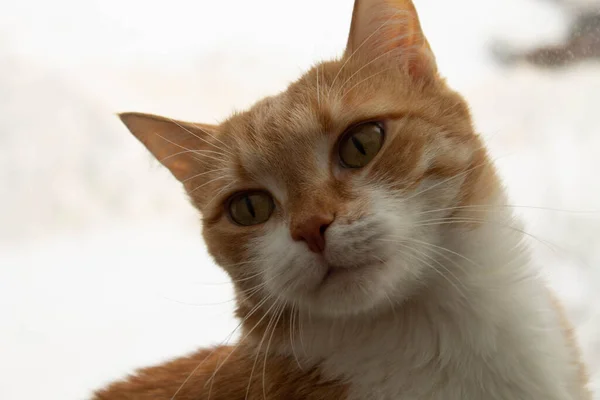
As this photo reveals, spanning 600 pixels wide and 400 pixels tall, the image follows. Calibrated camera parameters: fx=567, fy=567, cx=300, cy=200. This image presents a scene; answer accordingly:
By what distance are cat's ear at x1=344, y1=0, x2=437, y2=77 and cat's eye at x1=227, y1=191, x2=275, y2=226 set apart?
1.36 feet

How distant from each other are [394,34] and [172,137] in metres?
0.64

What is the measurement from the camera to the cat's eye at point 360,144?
3.85 feet

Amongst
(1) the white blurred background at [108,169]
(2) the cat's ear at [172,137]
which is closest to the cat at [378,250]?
(2) the cat's ear at [172,137]

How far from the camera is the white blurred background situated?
194 centimetres

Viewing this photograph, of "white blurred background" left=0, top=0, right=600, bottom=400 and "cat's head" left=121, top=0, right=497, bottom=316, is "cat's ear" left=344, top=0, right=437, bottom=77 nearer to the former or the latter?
"cat's head" left=121, top=0, right=497, bottom=316

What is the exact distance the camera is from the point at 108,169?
2047 mm

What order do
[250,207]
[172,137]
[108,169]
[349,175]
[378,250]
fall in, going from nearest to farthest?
[378,250] → [349,175] → [250,207] → [172,137] → [108,169]

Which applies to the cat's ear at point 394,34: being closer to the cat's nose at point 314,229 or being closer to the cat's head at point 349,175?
the cat's head at point 349,175

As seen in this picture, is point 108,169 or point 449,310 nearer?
point 449,310

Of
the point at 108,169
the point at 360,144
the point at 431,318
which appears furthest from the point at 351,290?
the point at 108,169

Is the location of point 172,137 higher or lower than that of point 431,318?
higher

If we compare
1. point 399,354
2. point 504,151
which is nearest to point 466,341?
point 399,354

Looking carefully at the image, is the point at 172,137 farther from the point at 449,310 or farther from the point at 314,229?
the point at 449,310

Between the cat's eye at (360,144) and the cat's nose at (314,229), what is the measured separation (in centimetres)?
18
